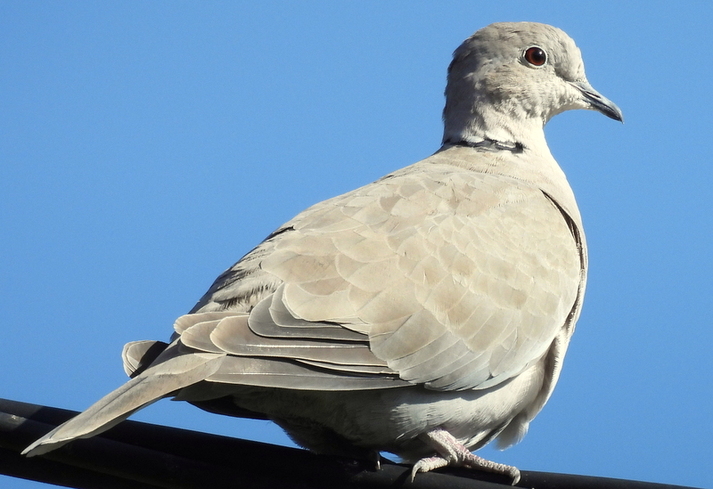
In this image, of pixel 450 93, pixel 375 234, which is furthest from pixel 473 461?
pixel 450 93

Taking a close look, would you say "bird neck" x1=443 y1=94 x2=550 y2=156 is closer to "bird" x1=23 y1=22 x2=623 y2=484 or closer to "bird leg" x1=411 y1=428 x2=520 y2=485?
"bird" x1=23 y1=22 x2=623 y2=484

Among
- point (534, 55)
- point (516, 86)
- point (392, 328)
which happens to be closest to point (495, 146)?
point (516, 86)

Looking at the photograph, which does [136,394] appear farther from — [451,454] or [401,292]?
[451,454]

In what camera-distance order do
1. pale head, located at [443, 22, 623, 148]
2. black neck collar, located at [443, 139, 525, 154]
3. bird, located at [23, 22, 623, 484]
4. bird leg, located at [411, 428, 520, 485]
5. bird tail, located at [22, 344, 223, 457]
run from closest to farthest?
bird tail, located at [22, 344, 223, 457]
bird, located at [23, 22, 623, 484]
bird leg, located at [411, 428, 520, 485]
black neck collar, located at [443, 139, 525, 154]
pale head, located at [443, 22, 623, 148]

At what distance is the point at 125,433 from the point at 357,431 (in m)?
0.88

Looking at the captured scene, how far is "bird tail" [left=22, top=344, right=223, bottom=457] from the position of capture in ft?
7.98

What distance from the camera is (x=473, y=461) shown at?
326cm

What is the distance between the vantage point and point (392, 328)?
3.04 metres

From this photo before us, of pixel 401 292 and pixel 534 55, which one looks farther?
pixel 534 55

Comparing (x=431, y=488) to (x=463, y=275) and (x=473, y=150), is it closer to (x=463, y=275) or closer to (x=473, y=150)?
(x=463, y=275)

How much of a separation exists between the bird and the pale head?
69 cm

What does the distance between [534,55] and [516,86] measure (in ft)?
0.65

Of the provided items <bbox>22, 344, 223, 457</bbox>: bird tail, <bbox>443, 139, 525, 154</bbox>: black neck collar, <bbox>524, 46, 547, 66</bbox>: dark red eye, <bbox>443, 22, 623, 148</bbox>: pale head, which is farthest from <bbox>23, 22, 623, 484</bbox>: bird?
<bbox>524, 46, 547, 66</bbox>: dark red eye

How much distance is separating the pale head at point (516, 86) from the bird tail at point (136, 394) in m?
2.38
